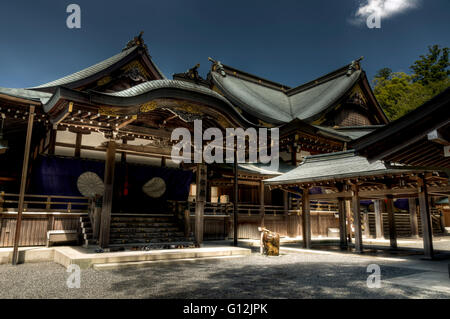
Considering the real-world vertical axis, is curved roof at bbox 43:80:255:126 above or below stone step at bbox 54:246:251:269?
above

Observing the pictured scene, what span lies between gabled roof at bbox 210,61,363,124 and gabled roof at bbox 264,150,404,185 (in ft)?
22.7

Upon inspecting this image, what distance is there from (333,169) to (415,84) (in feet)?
86.0

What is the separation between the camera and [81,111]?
26.6ft

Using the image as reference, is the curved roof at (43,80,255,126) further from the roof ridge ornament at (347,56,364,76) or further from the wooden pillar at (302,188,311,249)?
the roof ridge ornament at (347,56,364,76)

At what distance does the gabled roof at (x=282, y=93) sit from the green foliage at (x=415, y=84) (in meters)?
8.32

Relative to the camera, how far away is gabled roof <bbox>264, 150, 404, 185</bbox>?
30.8 feet

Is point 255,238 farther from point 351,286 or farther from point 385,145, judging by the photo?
point 385,145

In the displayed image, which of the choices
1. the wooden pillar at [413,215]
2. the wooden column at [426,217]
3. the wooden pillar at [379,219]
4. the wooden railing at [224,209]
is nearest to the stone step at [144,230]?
the wooden railing at [224,209]

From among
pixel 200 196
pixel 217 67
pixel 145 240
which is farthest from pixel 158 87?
pixel 217 67

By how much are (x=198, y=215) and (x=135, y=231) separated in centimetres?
223

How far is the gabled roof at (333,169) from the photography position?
939 centimetres

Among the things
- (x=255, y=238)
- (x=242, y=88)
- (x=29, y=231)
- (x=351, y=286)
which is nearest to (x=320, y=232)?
(x=255, y=238)
